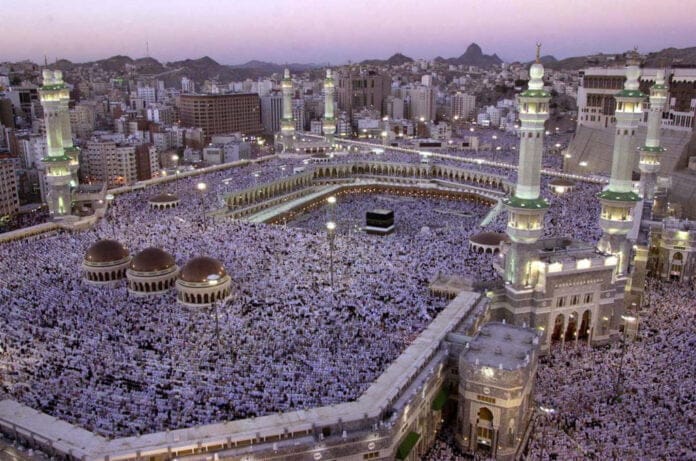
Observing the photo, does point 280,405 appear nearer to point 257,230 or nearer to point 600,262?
point 600,262

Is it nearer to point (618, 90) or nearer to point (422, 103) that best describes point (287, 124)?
point (618, 90)

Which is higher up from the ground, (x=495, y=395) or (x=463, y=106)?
(x=463, y=106)

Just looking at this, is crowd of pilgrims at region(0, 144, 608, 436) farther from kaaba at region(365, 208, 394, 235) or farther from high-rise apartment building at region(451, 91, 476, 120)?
high-rise apartment building at region(451, 91, 476, 120)

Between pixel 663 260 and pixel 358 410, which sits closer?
pixel 358 410

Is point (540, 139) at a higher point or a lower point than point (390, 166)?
higher

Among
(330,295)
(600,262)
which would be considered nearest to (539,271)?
(600,262)

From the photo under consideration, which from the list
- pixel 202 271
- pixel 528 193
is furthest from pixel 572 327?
pixel 202 271
